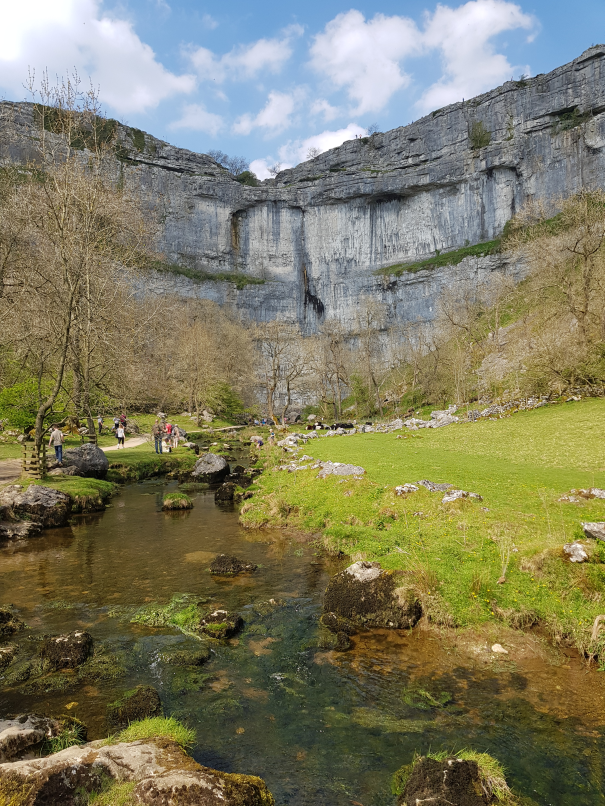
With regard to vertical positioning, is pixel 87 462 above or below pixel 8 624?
above

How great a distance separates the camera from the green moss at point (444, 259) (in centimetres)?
6988

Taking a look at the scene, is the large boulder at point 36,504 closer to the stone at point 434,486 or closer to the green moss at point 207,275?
the stone at point 434,486

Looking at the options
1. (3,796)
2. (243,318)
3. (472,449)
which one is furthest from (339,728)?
(243,318)

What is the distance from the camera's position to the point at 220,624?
7836 mm

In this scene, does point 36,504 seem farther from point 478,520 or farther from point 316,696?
point 478,520

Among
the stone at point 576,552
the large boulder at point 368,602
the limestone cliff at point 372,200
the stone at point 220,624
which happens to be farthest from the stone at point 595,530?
the limestone cliff at point 372,200

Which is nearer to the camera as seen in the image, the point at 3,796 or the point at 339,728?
the point at 3,796

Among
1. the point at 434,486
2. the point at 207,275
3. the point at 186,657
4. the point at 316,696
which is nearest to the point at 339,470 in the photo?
Answer: the point at 434,486

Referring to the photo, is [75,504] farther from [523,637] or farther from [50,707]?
[523,637]

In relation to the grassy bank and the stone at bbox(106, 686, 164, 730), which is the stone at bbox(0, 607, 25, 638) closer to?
the stone at bbox(106, 686, 164, 730)

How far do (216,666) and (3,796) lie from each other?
350 centimetres

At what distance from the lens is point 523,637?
280 inches

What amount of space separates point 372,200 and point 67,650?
85342 millimetres

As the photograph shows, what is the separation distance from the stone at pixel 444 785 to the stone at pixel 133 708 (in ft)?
10.0
